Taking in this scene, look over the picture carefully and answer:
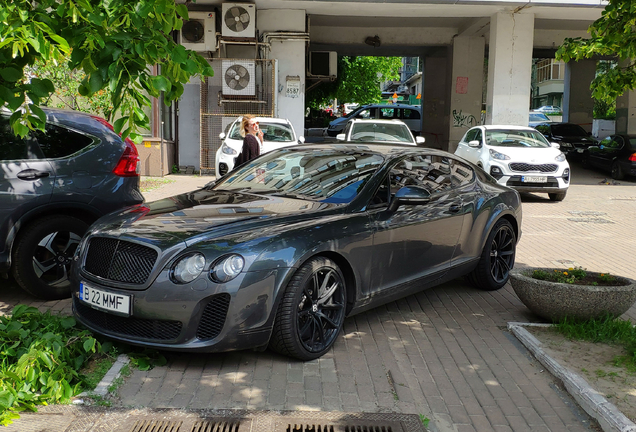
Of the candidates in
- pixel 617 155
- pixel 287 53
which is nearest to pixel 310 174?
pixel 287 53

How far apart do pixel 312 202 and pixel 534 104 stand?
3086 inches

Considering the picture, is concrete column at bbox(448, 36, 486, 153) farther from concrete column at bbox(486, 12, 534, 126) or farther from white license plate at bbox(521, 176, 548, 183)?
white license plate at bbox(521, 176, 548, 183)

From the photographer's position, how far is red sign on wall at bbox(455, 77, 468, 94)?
26328 mm

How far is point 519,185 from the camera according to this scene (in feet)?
48.6

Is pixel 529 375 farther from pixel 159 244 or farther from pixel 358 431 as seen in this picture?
pixel 159 244

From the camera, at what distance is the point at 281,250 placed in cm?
421

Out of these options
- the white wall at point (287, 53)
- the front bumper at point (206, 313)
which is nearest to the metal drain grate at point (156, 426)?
the front bumper at point (206, 313)

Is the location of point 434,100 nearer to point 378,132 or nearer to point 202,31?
point 202,31

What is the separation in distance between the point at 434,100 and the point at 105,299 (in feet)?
93.6

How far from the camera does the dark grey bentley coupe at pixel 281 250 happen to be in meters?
4.04

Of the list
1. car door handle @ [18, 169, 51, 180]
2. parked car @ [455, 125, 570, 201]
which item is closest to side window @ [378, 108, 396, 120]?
parked car @ [455, 125, 570, 201]

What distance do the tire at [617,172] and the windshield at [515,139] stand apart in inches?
229

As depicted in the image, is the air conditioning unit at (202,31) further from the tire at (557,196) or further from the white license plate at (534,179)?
the tire at (557,196)

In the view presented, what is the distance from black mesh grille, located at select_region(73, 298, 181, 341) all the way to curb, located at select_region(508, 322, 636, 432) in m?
2.47
